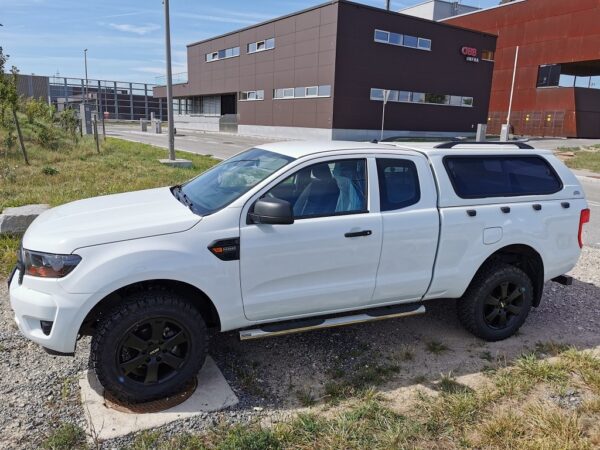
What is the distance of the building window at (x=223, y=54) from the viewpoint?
A: 1618 inches

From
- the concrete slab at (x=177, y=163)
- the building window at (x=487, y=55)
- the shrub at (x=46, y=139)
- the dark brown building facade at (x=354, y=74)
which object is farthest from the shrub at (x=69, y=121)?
the building window at (x=487, y=55)

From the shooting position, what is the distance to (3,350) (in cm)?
376

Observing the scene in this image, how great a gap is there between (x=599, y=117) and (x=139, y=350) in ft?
147

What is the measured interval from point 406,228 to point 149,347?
6.81 ft

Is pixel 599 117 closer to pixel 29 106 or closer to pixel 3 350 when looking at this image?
pixel 29 106

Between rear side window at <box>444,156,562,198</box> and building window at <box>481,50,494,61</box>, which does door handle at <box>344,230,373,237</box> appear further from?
building window at <box>481,50,494,61</box>

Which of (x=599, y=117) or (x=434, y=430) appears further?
(x=599, y=117)

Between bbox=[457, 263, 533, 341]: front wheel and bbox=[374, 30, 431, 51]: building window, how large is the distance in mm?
30366

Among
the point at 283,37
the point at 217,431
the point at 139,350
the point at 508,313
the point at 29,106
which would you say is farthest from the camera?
the point at 283,37

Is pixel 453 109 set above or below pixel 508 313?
above

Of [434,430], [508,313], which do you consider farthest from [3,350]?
[508,313]

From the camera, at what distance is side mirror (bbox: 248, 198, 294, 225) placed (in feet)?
10.4

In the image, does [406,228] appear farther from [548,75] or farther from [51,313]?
[548,75]

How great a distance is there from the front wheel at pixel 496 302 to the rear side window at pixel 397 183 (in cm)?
101
